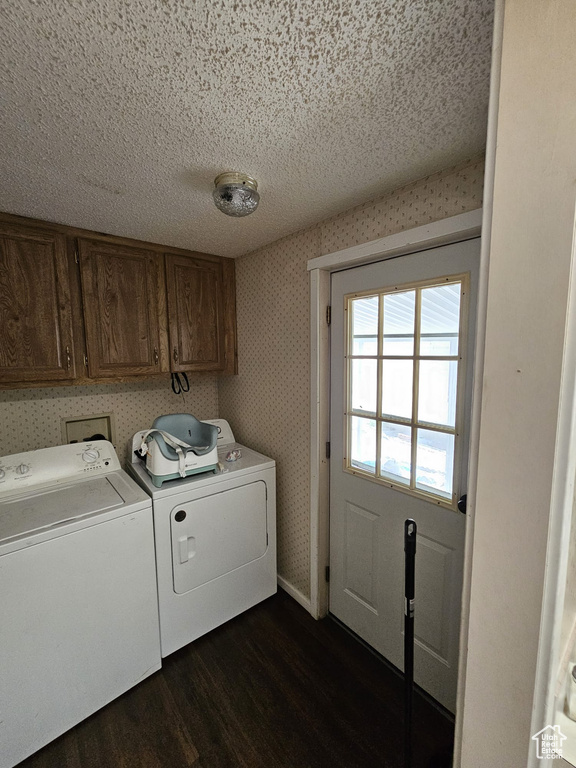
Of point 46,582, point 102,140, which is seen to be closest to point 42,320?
point 102,140

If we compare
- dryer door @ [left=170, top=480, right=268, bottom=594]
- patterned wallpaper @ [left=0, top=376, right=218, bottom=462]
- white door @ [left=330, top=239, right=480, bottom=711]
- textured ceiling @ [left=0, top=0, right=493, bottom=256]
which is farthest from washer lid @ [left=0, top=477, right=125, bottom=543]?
textured ceiling @ [left=0, top=0, right=493, bottom=256]

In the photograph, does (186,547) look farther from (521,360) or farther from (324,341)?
(521,360)

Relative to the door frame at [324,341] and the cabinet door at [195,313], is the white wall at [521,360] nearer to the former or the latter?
the door frame at [324,341]

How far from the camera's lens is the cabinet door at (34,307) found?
5.08ft

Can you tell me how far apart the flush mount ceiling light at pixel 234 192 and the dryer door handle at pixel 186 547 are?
5.22ft

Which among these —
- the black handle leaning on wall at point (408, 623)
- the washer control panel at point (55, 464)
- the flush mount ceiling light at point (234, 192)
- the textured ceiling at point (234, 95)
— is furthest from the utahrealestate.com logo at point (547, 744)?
the washer control panel at point (55, 464)

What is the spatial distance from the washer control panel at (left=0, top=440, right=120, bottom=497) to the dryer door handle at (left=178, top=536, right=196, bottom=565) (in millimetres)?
613

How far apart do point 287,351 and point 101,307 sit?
1.09 meters

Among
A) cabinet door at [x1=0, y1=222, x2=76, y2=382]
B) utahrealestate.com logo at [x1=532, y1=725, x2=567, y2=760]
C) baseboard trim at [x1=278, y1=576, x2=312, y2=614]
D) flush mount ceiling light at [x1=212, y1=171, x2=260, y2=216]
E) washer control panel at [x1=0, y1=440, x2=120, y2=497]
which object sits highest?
flush mount ceiling light at [x1=212, y1=171, x2=260, y2=216]


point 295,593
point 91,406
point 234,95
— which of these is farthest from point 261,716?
point 234,95

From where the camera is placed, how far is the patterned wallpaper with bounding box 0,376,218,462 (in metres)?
1.84

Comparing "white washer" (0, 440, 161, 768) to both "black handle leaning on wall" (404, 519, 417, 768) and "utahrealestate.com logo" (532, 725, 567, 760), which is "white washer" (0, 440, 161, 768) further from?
"utahrealestate.com logo" (532, 725, 567, 760)

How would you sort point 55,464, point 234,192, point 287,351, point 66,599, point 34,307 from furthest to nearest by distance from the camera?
point 287,351, point 55,464, point 34,307, point 66,599, point 234,192

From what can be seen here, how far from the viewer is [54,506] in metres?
1.47
